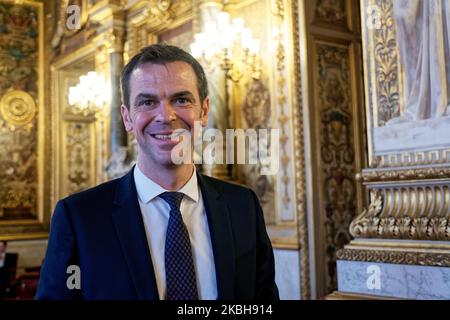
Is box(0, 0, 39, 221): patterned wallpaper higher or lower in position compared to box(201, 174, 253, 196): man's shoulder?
higher

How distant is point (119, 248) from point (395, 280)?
7.60 ft

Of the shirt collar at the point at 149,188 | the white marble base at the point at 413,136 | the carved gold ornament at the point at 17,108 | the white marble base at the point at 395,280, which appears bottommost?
the white marble base at the point at 395,280

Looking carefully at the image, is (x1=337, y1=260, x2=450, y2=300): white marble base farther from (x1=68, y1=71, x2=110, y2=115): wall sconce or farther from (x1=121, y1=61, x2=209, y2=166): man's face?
(x1=68, y1=71, x2=110, y2=115): wall sconce

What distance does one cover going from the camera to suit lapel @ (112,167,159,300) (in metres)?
1.35

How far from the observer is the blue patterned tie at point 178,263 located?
1396mm

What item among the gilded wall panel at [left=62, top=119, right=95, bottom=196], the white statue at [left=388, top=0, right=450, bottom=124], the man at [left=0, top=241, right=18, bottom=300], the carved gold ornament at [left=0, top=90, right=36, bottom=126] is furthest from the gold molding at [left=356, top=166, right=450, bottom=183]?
the carved gold ornament at [left=0, top=90, right=36, bottom=126]

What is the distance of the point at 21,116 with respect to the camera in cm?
1070

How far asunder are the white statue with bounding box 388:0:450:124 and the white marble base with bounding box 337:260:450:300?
3.08 ft

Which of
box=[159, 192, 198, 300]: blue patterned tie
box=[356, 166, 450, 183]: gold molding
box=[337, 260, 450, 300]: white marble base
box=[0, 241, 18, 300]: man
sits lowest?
box=[0, 241, 18, 300]: man

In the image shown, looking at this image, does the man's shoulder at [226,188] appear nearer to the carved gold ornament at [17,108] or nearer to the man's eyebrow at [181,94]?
the man's eyebrow at [181,94]

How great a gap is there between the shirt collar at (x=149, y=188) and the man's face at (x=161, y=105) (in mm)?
75

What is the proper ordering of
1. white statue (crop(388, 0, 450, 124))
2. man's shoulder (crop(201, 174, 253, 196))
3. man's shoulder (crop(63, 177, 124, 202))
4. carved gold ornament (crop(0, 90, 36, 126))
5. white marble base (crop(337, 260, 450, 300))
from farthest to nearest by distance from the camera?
carved gold ornament (crop(0, 90, 36, 126)) < white statue (crop(388, 0, 450, 124)) < white marble base (crop(337, 260, 450, 300)) < man's shoulder (crop(201, 174, 253, 196)) < man's shoulder (crop(63, 177, 124, 202))

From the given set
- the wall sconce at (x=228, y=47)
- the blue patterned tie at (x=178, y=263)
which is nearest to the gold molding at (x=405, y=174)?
the blue patterned tie at (x=178, y=263)
